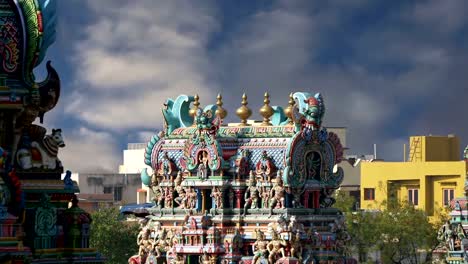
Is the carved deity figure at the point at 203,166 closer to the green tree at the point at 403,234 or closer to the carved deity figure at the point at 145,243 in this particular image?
the carved deity figure at the point at 145,243

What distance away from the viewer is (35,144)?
106ft

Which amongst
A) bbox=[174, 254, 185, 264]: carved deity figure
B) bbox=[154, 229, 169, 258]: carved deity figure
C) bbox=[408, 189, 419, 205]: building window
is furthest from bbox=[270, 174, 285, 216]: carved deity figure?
bbox=[408, 189, 419, 205]: building window

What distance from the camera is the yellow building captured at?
93.0m

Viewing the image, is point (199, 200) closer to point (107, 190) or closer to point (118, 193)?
point (107, 190)

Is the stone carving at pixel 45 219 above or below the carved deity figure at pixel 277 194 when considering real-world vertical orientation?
below

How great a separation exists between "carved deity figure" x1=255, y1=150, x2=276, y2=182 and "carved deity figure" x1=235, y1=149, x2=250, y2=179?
49cm

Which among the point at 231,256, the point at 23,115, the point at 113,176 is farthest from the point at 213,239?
the point at 113,176

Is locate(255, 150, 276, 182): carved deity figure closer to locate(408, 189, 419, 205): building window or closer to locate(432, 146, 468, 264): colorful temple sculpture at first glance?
locate(432, 146, 468, 264): colorful temple sculpture

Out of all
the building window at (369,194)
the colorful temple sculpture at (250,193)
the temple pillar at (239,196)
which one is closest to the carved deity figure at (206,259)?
the colorful temple sculpture at (250,193)

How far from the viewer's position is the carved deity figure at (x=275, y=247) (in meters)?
57.1

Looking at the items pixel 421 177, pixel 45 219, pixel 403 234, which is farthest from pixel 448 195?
pixel 45 219

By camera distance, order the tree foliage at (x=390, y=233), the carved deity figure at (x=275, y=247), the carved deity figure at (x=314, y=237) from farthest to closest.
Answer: the tree foliage at (x=390, y=233) → the carved deity figure at (x=314, y=237) → the carved deity figure at (x=275, y=247)

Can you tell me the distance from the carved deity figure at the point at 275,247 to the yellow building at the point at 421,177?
106ft

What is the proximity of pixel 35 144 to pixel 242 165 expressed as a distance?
27.3 meters
